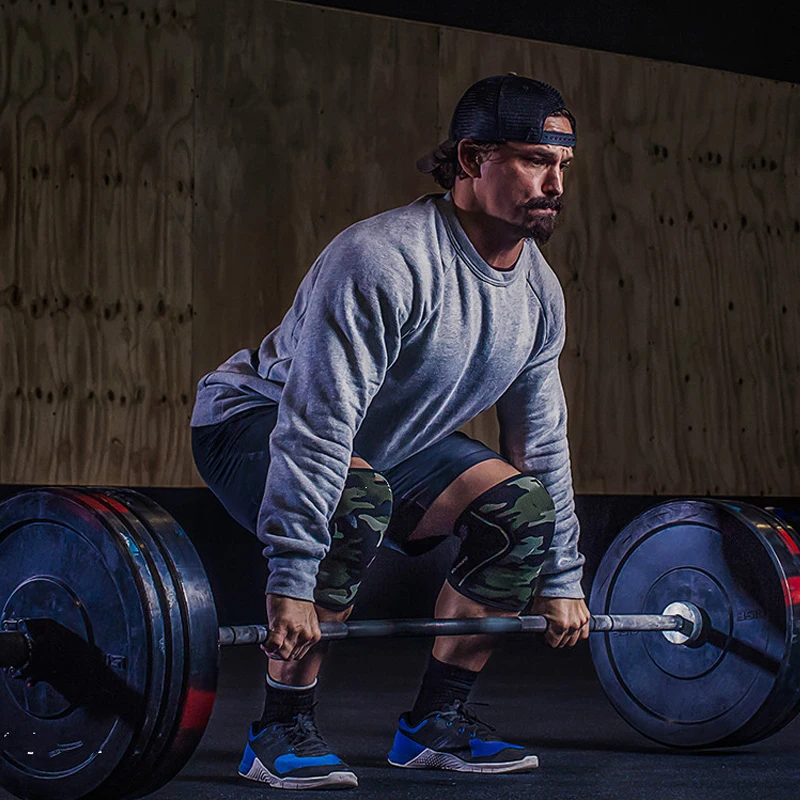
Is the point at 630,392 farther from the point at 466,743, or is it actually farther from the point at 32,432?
the point at 466,743

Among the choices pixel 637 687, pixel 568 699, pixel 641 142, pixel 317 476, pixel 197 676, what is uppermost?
pixel 641 142

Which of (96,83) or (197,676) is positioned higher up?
(96,83)

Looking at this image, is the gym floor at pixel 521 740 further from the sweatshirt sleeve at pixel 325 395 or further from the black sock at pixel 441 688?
the sweatshirt sleeve at pixel 325 395

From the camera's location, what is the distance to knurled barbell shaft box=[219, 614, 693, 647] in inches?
79.5

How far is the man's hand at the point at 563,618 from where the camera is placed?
7.84ft

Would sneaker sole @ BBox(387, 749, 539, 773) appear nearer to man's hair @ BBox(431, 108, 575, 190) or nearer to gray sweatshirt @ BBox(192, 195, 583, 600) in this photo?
gray sweatshirt @ BBox(192, 195, 583, 600)

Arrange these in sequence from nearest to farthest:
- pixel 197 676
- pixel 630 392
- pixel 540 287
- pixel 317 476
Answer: pixel 197 676
pixel 317 476
pixel 540 287
pixel 630 392

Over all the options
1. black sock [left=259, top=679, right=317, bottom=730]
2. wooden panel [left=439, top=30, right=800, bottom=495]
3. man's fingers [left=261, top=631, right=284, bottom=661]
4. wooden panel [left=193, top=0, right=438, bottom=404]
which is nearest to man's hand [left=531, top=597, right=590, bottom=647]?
black sock [left=259, top=679, right=317, bottom=730]

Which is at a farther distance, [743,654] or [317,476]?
[743,654]

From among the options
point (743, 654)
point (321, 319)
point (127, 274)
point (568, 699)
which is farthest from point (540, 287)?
point (127, 274)

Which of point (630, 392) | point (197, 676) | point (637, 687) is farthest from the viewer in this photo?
point (630, 392)

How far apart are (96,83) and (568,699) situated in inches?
103

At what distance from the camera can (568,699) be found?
352 centimetres

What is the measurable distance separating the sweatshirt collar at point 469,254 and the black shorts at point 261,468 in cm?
Answer: 31
